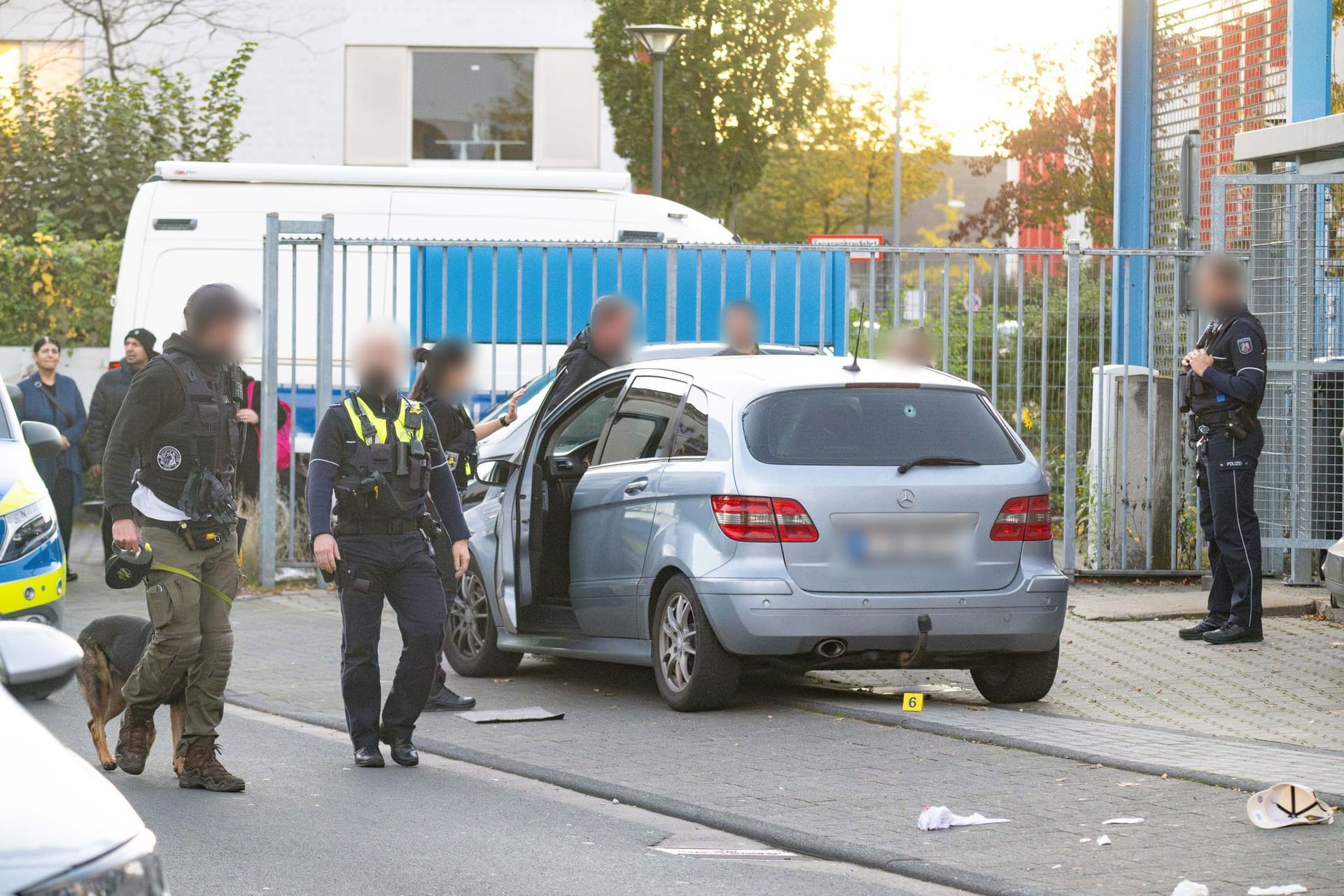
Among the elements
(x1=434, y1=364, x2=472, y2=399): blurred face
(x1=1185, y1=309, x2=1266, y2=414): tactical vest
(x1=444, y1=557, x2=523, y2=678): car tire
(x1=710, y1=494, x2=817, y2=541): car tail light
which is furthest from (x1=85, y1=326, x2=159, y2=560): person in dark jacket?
(x1=1185, y1=309, x2=1266, y2=414): tactical vest

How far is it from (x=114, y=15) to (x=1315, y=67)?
22262mm

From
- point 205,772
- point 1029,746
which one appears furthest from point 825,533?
point 205,772

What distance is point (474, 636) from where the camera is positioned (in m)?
9.69

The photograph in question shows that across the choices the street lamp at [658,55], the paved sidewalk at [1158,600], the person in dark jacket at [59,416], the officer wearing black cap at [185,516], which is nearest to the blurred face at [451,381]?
the officer wearing black cap at [185,516]

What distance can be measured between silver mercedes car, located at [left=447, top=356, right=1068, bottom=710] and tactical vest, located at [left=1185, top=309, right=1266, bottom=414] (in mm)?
2399

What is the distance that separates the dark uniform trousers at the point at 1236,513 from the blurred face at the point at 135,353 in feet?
23.7

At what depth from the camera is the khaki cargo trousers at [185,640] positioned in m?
6.86

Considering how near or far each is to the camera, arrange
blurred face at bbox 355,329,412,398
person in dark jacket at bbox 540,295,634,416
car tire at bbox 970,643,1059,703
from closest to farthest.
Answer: blurred face at bbox 355,329,412,398
car tire at bbox 970,643,1059,703
person in dark jacket at bbox 540,295,634,416

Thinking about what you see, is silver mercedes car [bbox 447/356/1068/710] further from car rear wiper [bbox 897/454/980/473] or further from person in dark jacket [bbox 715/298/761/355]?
person in dark jacket [bbox 715/298/761/355]

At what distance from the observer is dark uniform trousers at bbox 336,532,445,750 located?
7258mm

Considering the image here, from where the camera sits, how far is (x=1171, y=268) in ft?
45.8

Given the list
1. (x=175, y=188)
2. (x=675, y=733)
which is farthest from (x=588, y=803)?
(x=175, y=188)

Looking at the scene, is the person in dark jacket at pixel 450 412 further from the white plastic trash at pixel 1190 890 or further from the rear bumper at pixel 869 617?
the white plastic trash at pixel 1190 890

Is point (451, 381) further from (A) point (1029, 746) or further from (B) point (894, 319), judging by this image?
(B) point (894, 319)
